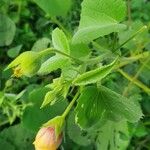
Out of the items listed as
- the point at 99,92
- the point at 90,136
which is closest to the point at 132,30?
the point at 90,136

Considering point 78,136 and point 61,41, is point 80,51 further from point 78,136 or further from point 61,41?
point 78,136

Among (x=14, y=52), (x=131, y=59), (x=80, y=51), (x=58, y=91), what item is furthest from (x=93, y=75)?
(x=14, y=52)

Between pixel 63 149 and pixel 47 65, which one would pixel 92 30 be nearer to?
pixel 47 65

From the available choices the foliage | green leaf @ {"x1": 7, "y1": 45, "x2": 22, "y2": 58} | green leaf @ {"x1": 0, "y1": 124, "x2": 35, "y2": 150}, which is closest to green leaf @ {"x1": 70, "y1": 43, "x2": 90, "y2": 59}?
the foliage

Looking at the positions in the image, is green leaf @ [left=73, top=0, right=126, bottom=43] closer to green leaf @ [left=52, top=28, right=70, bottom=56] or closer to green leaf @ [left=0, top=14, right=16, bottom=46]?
green leaf @ [left=52, top=28, right=70, bottom=56]

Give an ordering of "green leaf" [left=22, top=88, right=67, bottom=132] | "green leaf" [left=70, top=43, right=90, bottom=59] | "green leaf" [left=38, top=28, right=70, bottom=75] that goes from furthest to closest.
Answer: "green leaf" [left=22, top=88, right=67, bottom=132] → "green leaf" [left=70, top=43, right=90, bottom=59] → "green leaf" [left=38, top=28, right=70, bottom=75]
